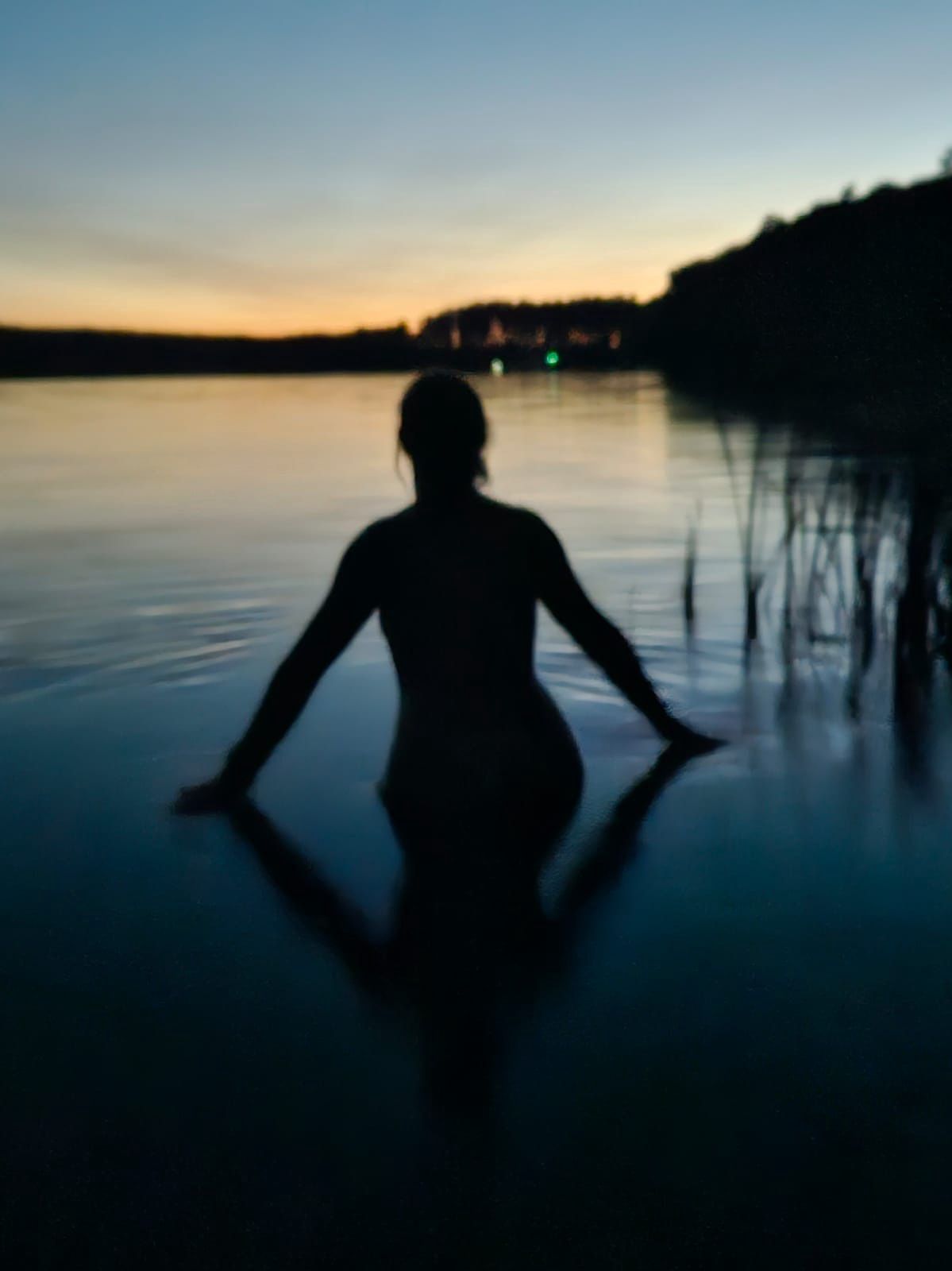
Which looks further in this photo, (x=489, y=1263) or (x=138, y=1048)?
(x=138, y=1048)

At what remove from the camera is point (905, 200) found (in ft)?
25.4

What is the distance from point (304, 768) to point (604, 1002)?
7.62ft

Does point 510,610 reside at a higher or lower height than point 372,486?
higher

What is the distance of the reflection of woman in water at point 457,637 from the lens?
3.67 metres

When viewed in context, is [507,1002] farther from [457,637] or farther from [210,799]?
[210,799]

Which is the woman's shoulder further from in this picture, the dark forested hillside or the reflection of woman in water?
the dark forested hillside

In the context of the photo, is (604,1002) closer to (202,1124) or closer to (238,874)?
(202,1124)

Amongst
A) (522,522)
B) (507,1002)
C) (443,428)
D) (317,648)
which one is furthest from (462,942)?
(443,428)

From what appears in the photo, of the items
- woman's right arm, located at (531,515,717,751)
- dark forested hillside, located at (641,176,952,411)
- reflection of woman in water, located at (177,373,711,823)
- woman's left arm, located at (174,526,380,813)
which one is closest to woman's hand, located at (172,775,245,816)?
woman's left arm, located at (174,526,380,813)

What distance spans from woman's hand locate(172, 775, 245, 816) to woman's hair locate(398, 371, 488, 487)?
1.77m

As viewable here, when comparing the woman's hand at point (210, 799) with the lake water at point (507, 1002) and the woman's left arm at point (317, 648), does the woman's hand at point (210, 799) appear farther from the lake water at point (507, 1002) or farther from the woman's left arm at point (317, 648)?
the woman's left arm at point (317, 648)

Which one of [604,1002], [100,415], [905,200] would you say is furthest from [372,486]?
[100,415]

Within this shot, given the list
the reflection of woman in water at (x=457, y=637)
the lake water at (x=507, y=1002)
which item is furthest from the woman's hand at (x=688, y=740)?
the reflection of woman in water at (x=457, y=637)

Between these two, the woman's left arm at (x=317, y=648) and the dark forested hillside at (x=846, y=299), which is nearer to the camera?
the woman's left arm at (x=317, y=648)
